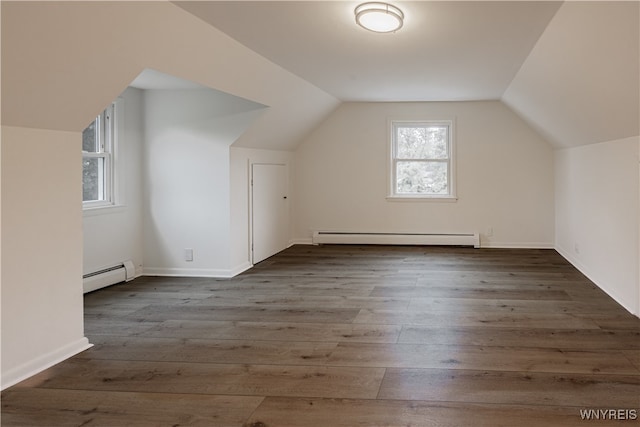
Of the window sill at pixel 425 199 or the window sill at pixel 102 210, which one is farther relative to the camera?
the window sill at pixel 425 199

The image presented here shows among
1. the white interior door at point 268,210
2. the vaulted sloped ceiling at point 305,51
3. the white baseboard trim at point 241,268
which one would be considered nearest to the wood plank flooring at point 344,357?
the white baseboard trim at point 241,268

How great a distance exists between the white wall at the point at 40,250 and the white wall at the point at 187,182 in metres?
2.42

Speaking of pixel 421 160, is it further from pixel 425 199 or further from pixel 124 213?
pixel 124 213

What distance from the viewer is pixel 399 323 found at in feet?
13.4

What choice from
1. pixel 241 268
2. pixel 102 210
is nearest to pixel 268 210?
pixel 241 268

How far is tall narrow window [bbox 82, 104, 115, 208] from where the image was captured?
5.34m

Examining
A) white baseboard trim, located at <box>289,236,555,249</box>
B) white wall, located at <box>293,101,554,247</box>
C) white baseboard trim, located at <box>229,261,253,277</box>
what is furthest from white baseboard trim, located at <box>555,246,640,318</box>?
white baseboard trim, located at <box>229,261,253,277</box>

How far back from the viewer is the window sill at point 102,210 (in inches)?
203

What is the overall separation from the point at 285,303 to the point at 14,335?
223 centimetres

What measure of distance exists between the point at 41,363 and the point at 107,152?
286 centimetres

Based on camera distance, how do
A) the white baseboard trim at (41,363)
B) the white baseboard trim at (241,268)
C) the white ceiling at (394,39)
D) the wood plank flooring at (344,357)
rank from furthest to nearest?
1. the white baseboard trim at (241,268)
2. the white ceiling at (394,39)
3. the white baseboard trim at (41,363)
4. the wood plank flooring at (344,357)

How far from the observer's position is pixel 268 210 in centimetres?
712

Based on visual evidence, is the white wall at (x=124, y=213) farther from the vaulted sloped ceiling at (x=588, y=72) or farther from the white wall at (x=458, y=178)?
the vaulted sloped ceiling at (x=588, y=72)

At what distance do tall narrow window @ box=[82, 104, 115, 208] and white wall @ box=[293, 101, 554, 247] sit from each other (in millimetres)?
3364
